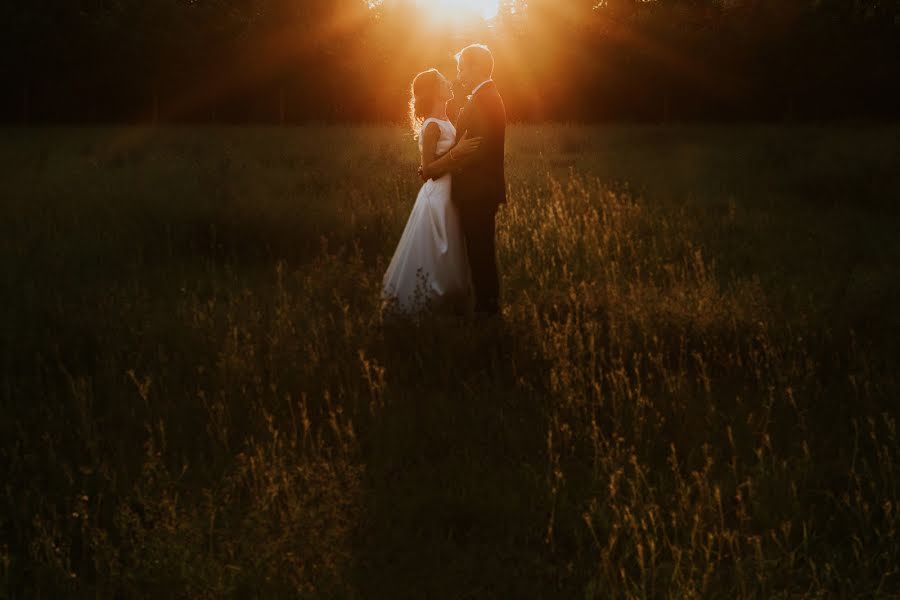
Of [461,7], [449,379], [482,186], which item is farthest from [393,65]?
[449,379]

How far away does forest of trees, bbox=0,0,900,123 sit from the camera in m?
38.7

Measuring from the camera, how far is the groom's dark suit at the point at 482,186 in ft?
20.1

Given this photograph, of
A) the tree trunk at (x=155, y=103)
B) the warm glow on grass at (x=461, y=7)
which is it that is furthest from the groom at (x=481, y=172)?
the warm glow on grass at (x=461, y=7)

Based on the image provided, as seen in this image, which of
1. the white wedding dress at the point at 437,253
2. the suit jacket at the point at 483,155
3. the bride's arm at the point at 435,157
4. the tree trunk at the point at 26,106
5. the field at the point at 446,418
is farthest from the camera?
the tree trunk at the point at 26,106

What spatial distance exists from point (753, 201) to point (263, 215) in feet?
22.9

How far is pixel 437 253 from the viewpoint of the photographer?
6.55m

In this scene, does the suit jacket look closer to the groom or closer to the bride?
the groom

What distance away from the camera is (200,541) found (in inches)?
127

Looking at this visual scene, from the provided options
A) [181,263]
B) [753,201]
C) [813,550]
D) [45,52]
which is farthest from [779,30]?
[813,550]

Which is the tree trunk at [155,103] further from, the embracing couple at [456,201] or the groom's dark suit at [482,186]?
the groom's dark suit at [482,186]

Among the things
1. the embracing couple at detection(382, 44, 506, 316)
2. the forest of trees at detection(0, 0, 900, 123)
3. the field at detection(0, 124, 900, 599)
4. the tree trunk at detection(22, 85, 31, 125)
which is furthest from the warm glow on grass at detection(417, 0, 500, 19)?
the embracing couple at detection(382, 44, 506, 316)

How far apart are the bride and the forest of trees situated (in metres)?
32.7

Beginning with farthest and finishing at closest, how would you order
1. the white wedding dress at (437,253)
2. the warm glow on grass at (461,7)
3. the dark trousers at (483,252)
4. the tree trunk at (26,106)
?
the warm glow on grass at (461,7) < the tree trunk at (26,106) < the white wedding dress at (437,253) < the dark trousers at (483,252)

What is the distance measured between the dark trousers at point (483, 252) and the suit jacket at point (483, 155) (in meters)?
0.06
